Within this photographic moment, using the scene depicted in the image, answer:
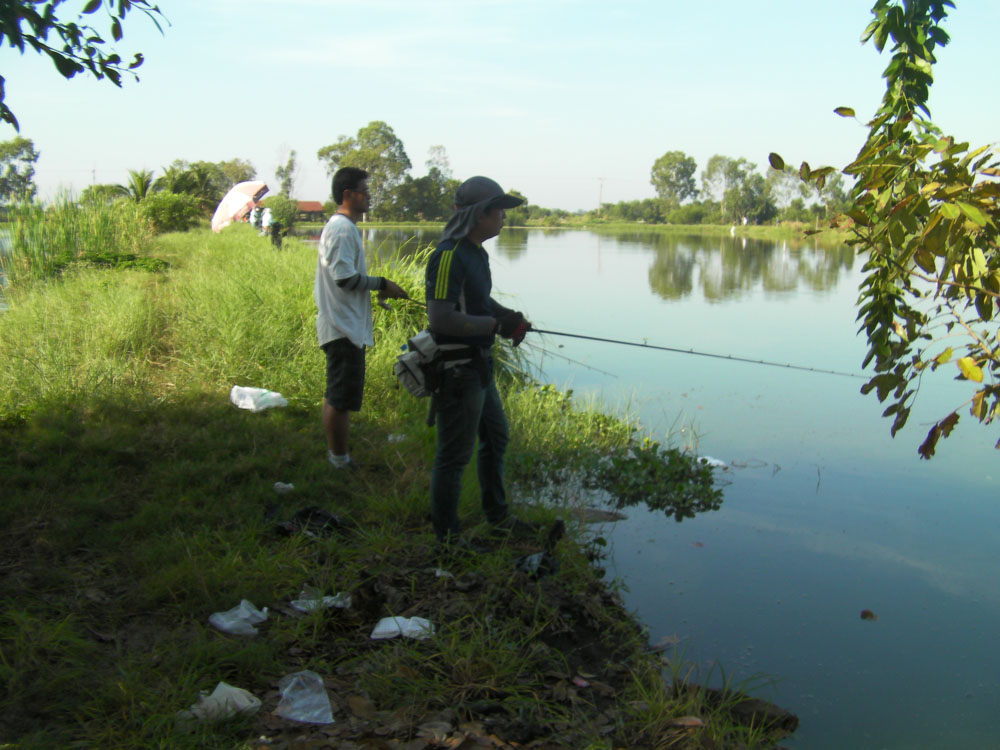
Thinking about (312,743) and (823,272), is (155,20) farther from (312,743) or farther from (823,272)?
(823,272)

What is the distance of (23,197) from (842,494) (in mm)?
11846

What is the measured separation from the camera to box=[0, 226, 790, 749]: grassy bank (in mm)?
2408

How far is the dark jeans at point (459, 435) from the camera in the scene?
10.9 feet

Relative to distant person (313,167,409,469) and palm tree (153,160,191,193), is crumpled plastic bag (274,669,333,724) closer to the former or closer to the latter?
distant person (313,167,409,469)

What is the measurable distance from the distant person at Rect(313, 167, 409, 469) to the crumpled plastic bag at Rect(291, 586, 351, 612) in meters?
1.43

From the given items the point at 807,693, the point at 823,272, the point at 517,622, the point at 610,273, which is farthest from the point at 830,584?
the point at 823,272

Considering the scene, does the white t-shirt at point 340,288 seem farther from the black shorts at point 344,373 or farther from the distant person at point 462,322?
the distant person at point 462,322

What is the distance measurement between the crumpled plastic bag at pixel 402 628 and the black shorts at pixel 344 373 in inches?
66.0

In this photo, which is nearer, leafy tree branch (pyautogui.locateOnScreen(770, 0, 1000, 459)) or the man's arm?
leafy tree branch (pyautogui.locateOnScreen(770, 0, 1000, 459))

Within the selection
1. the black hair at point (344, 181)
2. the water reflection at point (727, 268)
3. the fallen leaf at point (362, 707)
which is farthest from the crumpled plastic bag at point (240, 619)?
the water reflection at point (727, 268)

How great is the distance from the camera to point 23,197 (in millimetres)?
11727

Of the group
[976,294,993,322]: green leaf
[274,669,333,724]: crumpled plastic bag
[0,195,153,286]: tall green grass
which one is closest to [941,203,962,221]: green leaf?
[976,294,993,322]: green leaf

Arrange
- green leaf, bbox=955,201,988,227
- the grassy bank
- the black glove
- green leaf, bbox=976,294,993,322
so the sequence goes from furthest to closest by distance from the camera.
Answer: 1. the black glove
2. the grassy bank
3. green leaf, bbox=976,294,993,322
4. green leaf, bbox=955,201,988,227

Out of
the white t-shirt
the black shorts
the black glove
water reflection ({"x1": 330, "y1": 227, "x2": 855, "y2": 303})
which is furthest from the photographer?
water reflection ({"x1": 330, "y1": 227, "x2": 855, "y2": 303})
